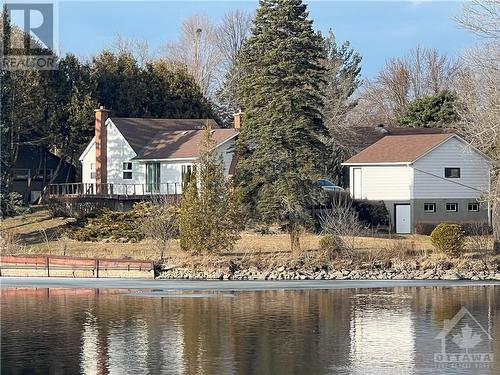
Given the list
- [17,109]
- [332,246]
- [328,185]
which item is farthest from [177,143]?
[332,246]

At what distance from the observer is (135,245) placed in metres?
53.2

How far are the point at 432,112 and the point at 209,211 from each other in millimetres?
31477

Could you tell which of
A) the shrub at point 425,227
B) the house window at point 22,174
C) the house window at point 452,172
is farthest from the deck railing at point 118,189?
the house window at point 452,172

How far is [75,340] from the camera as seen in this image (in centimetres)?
2783

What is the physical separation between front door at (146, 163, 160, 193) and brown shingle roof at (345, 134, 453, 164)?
12.9 metres

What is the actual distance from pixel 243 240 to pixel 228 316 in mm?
19470

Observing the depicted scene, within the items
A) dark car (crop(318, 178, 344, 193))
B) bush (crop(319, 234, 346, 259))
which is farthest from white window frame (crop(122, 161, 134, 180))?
bush (crop(319, 234, 346, 259))

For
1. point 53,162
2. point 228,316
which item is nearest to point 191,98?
point 53,162

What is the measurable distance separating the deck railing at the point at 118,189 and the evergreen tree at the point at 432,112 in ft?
70.3

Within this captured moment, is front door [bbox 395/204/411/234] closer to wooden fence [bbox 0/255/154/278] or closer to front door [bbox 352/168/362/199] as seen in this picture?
front door [bbox 352/168/362/199]

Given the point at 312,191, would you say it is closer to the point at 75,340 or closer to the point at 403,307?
the point at 403,307

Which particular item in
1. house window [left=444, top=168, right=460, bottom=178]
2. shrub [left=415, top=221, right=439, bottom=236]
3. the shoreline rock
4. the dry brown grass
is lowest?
the shoreline rock

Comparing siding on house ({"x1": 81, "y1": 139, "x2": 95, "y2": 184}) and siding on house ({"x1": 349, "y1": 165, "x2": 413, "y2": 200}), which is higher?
siding on house ({"x1": 81, "y1": 139, "x2": 95, "y2": 184})

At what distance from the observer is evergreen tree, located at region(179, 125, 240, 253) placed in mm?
48469
